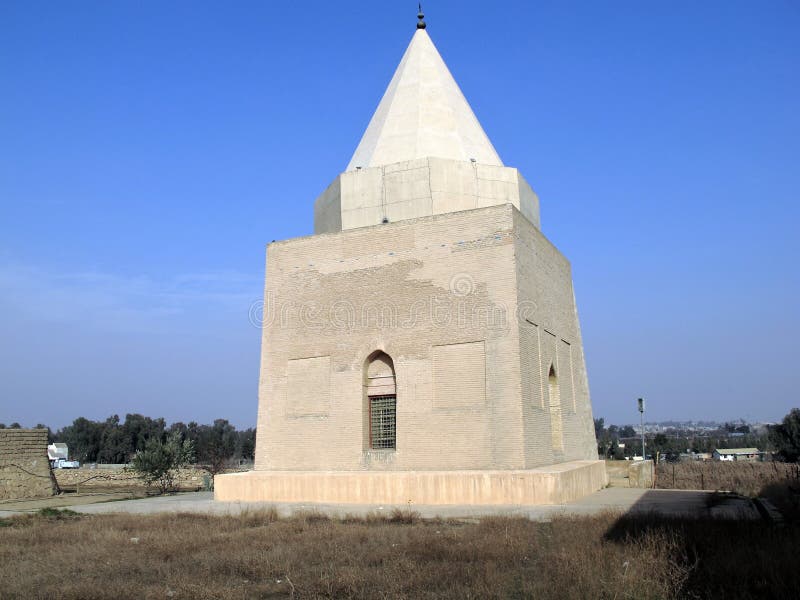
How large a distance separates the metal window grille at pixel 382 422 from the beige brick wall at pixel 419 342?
0.25 m

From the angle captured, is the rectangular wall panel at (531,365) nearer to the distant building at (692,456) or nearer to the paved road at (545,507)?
the paved road at (545,507)

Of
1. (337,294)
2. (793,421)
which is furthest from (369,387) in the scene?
(793,421)

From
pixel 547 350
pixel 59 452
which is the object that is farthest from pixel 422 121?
pixel 59 452

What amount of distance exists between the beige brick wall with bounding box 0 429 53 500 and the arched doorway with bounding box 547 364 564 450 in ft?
42.8

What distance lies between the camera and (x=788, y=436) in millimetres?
40125

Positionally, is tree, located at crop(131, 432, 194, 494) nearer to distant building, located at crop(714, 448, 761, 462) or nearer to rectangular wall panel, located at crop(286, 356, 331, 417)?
rectangular wall panel, located at crop(286, 356, 331, 417)

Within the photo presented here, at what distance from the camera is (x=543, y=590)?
5348 mm

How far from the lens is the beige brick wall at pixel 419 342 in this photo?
1174 cm

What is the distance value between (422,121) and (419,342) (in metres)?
4.98

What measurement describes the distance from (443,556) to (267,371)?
25.6 feet

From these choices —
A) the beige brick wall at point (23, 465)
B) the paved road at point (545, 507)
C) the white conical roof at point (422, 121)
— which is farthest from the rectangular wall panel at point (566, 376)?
the beige brick wall at point (23, 465)

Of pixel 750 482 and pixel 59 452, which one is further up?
pixel 59 452

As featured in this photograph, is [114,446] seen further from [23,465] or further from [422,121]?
[422,121]

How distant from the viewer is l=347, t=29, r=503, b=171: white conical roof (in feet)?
46.5
